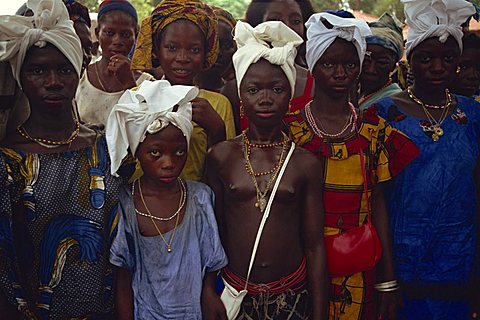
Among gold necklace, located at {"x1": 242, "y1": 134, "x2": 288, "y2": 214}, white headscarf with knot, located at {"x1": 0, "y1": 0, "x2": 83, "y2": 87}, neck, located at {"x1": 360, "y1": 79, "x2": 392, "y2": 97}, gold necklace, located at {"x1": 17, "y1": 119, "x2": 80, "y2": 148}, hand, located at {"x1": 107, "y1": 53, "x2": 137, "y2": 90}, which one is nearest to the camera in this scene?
white headscarf with knot, located at {"x1": 0, "y1": 0, "x2": 83, "y2": 87}

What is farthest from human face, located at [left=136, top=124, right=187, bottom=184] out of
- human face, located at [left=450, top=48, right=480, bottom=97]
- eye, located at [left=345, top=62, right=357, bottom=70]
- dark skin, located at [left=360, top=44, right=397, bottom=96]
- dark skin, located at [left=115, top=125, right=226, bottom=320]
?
human face, located at [left=450, top=48, right=480, bottom=97]

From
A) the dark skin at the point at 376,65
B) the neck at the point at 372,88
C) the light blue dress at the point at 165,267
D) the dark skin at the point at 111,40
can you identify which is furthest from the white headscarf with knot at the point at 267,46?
the neck at the point at 372,88

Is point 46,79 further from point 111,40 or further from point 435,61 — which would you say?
point 435,61

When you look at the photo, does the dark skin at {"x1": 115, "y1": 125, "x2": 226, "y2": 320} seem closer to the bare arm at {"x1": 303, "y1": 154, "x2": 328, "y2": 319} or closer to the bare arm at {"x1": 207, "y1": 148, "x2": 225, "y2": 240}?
the bare arm at {"x1": 207, "y1": 148, "x2": 225, "y2": 240}

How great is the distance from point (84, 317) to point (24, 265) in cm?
37

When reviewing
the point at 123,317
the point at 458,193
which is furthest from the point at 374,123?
the point at 123,317

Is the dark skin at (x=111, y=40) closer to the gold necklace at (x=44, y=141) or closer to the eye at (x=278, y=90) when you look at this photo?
the gold necklace at (x=44, y=141)

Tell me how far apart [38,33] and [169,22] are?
866 mm

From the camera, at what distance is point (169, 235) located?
8.92ft

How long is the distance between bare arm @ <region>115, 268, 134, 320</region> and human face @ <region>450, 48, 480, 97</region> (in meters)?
2.75

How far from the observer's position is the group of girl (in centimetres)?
257

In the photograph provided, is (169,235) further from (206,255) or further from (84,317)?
(84,317)

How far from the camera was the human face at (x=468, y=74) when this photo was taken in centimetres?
402

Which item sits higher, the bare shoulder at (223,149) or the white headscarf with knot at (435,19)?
the white headscarf with knot at (435,19)
